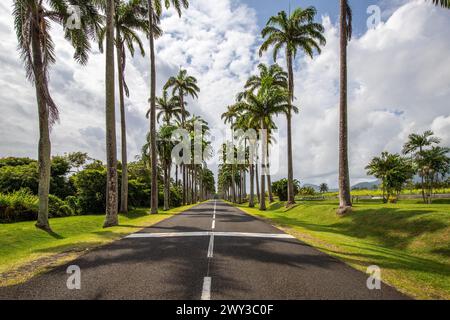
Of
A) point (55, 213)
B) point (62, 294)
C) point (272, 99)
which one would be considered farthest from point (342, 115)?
point (55, 213)

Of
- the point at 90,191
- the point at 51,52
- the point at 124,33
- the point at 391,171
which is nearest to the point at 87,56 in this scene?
the point at 51,52

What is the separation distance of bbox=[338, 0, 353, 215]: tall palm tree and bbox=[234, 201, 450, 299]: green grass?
112cm

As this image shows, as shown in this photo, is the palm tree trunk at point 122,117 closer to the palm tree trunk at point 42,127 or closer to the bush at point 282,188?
the palm tree trunk at point 42,127

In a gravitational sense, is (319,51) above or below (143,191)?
above

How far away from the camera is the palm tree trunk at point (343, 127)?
1847cm

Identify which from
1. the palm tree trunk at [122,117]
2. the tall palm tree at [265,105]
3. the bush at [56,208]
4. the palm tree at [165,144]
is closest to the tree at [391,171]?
the tall palm tree at [265,105]

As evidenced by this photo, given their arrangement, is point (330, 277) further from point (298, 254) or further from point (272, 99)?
point (272, 99)

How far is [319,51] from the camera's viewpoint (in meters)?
30.5

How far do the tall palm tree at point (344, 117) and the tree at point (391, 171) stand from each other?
26837mm

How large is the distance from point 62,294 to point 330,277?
5001 millimetres

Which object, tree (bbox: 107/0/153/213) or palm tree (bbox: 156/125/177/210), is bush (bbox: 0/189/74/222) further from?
palm tree (bbox: 156/125/177/210)

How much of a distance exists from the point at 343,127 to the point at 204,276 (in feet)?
53.5

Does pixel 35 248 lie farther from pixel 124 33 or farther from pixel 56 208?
pixel 124 33

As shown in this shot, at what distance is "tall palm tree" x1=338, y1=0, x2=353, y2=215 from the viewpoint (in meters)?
Result: 18.5
